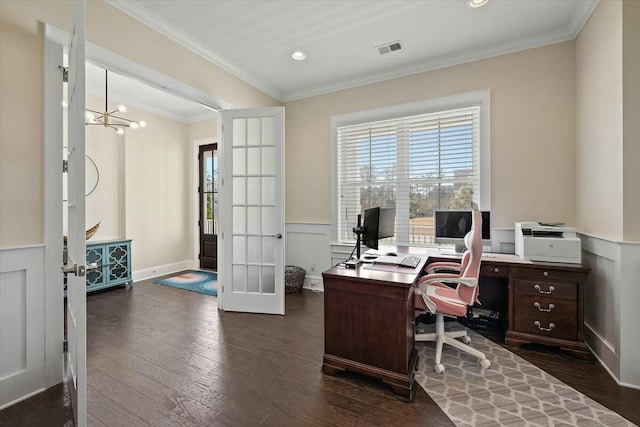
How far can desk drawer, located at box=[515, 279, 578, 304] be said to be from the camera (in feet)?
7.78

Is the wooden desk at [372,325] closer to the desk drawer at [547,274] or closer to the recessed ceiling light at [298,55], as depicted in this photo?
the desk drawer at [547,274]

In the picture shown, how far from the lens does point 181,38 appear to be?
9.53 feet

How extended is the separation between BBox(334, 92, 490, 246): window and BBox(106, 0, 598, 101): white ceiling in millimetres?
563

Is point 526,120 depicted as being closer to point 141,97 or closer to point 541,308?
point 541,308

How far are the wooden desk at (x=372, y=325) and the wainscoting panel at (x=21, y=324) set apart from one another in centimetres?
195

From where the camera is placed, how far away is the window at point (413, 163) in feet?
10.8

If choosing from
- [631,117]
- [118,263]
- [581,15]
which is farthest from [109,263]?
[581,15]

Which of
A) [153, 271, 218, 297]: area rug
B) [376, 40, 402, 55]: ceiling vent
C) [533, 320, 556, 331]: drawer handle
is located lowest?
[153, 271, 218, 297]: area rug

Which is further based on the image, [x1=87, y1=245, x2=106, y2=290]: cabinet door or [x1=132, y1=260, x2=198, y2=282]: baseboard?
[x1=132, y1=260, x2=198, y2=282]: baseboard

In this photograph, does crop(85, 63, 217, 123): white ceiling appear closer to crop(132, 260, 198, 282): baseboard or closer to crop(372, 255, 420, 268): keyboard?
crop(132, 260, 198, 282): baseboard

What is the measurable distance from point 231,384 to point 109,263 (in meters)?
3.23

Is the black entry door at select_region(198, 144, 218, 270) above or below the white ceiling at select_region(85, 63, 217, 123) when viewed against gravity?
below

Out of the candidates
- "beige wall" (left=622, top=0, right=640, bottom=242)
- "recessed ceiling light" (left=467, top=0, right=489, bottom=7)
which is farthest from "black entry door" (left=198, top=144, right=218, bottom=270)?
"beige wall" (left=622, top=0, right=640, bottom=242)

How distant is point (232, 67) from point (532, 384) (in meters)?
4.22
